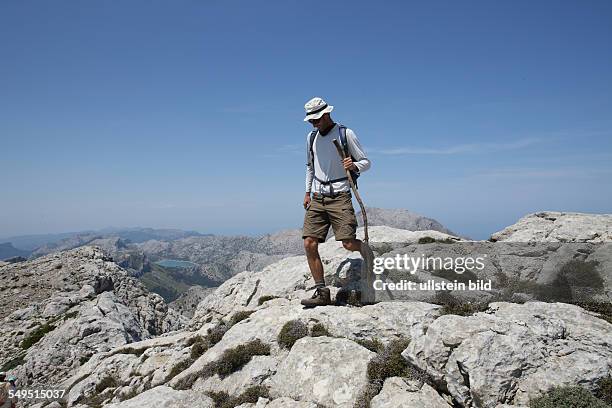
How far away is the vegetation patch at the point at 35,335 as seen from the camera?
25636mm

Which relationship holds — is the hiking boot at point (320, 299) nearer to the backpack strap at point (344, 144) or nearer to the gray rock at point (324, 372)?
the gray rock at point (324, 372)

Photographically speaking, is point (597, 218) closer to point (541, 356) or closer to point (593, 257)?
point (593, 257)

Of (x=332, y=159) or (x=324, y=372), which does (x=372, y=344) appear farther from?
(x=332, y=159)

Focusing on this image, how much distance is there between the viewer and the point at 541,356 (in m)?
6.68

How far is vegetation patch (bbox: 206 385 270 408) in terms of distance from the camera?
8.21m

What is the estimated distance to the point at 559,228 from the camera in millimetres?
14641

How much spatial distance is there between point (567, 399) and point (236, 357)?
7.83 meters

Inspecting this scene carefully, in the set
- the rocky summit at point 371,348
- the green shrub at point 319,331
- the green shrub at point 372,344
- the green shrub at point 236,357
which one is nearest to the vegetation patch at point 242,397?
the rocky summit at point 371,348

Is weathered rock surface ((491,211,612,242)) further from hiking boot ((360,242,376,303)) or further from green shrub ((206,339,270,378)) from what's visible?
green shrub ((206,339,270,378))

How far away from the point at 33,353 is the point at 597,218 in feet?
112

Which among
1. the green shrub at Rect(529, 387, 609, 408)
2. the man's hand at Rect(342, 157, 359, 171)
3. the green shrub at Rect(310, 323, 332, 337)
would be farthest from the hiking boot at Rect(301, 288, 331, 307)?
the green shrub at Rect(529, 387, 609, 408)

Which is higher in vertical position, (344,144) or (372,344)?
(344,144)

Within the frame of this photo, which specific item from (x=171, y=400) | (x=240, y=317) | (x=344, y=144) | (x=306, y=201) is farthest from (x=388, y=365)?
(x=240, y=317)

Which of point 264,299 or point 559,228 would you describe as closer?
point 264,299
